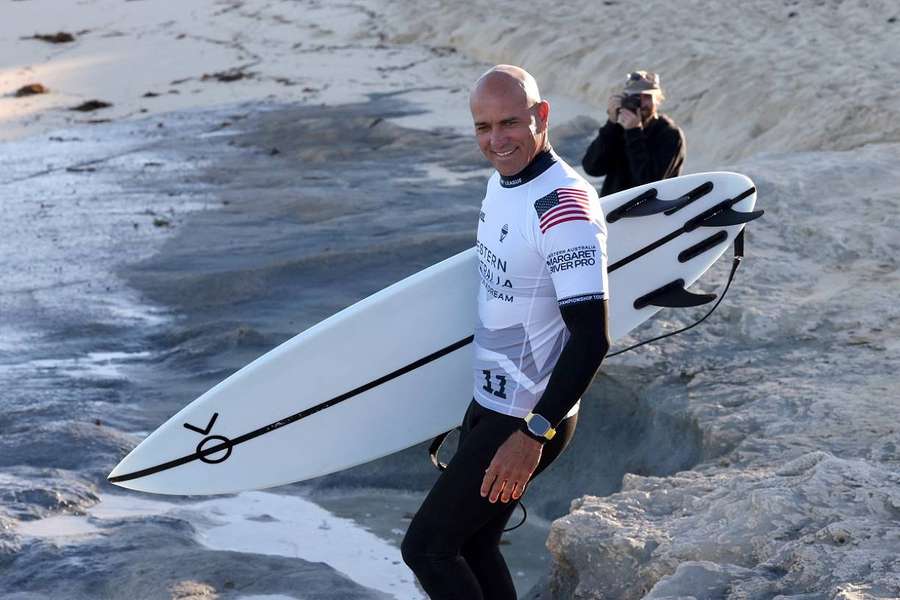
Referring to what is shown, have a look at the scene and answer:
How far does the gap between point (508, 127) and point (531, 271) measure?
324 mm

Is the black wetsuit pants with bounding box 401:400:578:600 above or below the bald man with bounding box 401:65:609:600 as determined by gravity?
below

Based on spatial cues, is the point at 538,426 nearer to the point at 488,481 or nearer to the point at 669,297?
the point at 488,481

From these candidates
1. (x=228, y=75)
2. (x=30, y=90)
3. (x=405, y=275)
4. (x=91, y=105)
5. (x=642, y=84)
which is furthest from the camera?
(x=228, y=75)

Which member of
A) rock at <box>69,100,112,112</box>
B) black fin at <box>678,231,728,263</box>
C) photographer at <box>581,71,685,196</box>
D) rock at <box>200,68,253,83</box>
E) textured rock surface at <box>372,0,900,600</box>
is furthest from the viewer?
rock at <box>200,68,253,83</box>

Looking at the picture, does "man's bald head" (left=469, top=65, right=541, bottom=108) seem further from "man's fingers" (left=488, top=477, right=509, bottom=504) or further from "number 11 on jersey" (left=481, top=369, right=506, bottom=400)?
"man's fingers" (left=488, top=477, right=509, bottom=504)

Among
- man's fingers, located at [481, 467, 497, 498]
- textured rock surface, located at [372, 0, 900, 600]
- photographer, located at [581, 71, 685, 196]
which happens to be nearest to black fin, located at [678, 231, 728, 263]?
textured rock surface, located at [372, 0, 900, 600]

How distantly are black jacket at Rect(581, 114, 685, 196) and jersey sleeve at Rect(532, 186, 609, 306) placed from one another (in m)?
2.48

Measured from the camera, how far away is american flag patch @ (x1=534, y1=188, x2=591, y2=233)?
2.62 meters

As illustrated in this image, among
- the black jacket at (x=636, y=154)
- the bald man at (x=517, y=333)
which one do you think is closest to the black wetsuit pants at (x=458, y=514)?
the bald man at (x=517, y=333)

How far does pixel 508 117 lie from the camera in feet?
8.91

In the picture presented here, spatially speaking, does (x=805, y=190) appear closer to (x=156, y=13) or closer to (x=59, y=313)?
(x=59, y=313)

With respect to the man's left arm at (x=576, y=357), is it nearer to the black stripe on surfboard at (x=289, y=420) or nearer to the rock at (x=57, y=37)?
the black stripe on surfboard at (x=289, y=420)

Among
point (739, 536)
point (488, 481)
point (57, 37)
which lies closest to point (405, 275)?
point (739, 536)

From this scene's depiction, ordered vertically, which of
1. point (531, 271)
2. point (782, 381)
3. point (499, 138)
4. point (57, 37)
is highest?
point (499, 138)
